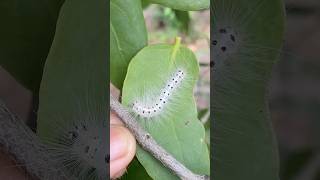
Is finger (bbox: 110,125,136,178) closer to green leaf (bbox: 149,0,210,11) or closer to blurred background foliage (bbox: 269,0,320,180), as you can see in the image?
green leaf (bbox: 149,0,210,11)

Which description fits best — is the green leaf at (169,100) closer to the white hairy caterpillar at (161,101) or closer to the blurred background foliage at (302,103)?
the white hairy caterpillar at (161,101)

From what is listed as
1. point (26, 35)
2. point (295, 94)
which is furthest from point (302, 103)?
point (26, 35)

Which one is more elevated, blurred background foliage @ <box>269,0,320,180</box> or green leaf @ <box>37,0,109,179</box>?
green leaf @ <box>37,0,109,179</box>

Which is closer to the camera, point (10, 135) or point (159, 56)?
point (10, 135)

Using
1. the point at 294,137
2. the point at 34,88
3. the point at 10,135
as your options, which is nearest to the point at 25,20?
the point at 34,88

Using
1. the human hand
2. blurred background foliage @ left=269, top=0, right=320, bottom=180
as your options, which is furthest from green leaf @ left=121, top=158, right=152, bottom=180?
blurred background foliage @ left=269, top=0, right=320, bottom=180

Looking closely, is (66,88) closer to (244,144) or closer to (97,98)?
(97,98)

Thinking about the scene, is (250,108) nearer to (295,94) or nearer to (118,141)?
(118,141)
